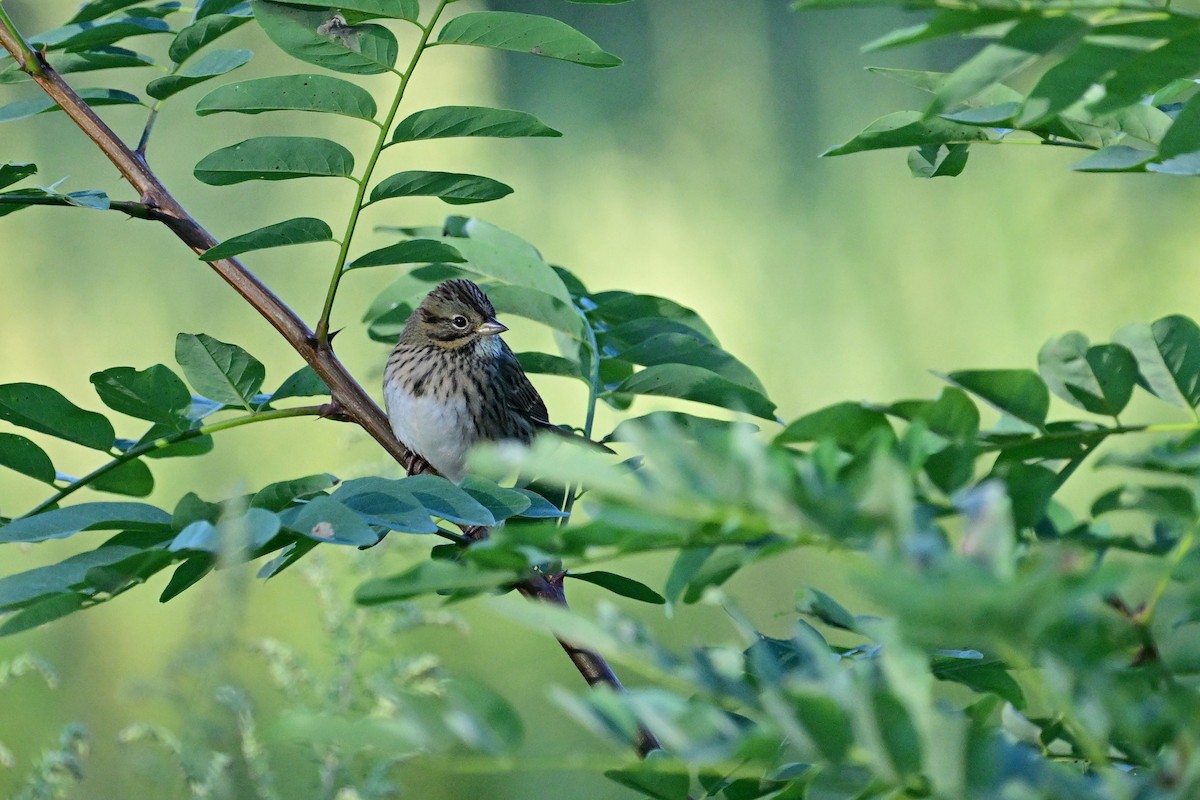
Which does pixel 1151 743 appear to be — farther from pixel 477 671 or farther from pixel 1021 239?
pixel 1021 239

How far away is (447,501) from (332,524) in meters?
0.06

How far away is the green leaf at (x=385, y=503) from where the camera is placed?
505 mm

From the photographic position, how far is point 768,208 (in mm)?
2693

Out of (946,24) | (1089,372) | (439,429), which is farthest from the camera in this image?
(439,429)

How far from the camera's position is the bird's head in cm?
154

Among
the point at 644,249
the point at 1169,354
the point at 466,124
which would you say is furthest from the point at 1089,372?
the point at 644,249

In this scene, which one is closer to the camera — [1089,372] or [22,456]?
[1089,372]

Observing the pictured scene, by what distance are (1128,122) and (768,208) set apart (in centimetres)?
223

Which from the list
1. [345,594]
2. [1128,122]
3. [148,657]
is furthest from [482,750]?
[148,657]

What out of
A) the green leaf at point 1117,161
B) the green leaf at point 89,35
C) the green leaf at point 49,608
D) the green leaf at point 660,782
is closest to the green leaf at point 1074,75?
the green leaf at point 1117,161

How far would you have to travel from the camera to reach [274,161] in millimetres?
681

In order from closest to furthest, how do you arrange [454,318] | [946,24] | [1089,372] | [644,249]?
[946,24] < [1089,372] < [454,318] < [644,249]

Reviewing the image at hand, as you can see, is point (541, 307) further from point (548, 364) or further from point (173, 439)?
point (173, 439)

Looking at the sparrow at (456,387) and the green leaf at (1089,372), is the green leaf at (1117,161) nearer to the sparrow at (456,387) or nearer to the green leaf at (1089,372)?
the green leaf at (1089,372)
